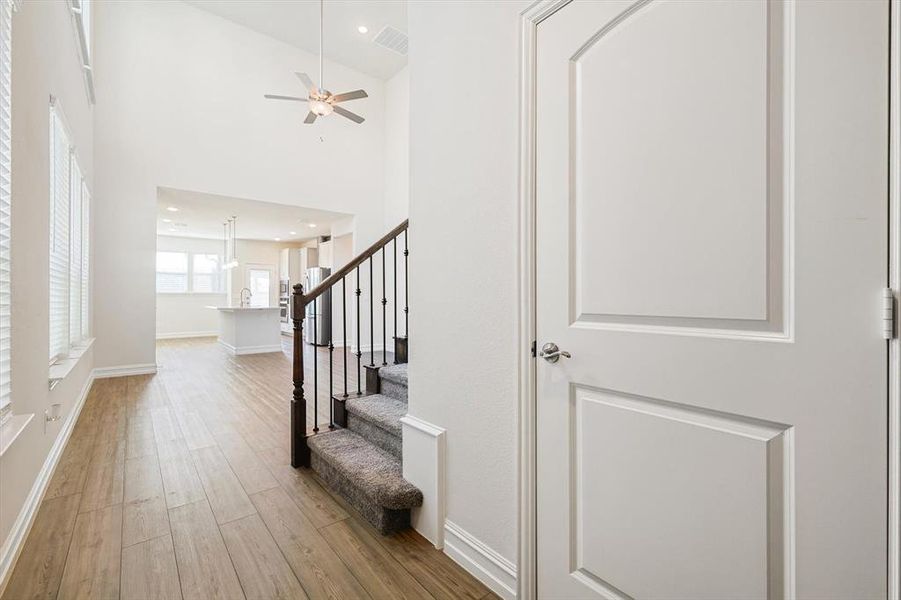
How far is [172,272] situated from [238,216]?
428 cm

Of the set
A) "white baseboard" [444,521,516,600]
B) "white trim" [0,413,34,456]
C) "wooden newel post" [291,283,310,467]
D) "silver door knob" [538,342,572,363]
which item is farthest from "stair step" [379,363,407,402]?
"white trim" [0,413,34,456]

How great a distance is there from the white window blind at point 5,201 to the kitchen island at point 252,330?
587 cm

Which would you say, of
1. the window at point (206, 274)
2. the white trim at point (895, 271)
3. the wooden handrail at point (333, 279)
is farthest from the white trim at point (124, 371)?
the white trim at point (895, 271)

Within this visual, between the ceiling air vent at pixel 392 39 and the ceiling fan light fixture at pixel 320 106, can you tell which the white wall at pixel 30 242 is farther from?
the ceiling air vent at pixel 392 39

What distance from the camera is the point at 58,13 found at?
2693mm

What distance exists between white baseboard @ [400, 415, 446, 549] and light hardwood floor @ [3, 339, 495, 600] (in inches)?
2.7

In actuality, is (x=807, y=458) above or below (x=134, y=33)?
below

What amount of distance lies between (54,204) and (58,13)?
1274mm

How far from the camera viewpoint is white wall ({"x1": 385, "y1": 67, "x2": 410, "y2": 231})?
696 centimetres

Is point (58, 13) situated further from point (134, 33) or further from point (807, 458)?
point (807, 458)

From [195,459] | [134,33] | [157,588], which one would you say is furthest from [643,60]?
[134,33]

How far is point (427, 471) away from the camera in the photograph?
1.76m

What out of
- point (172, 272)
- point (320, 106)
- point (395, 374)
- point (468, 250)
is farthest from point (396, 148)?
point (172, 272)

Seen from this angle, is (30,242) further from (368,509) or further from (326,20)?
(326,20)
